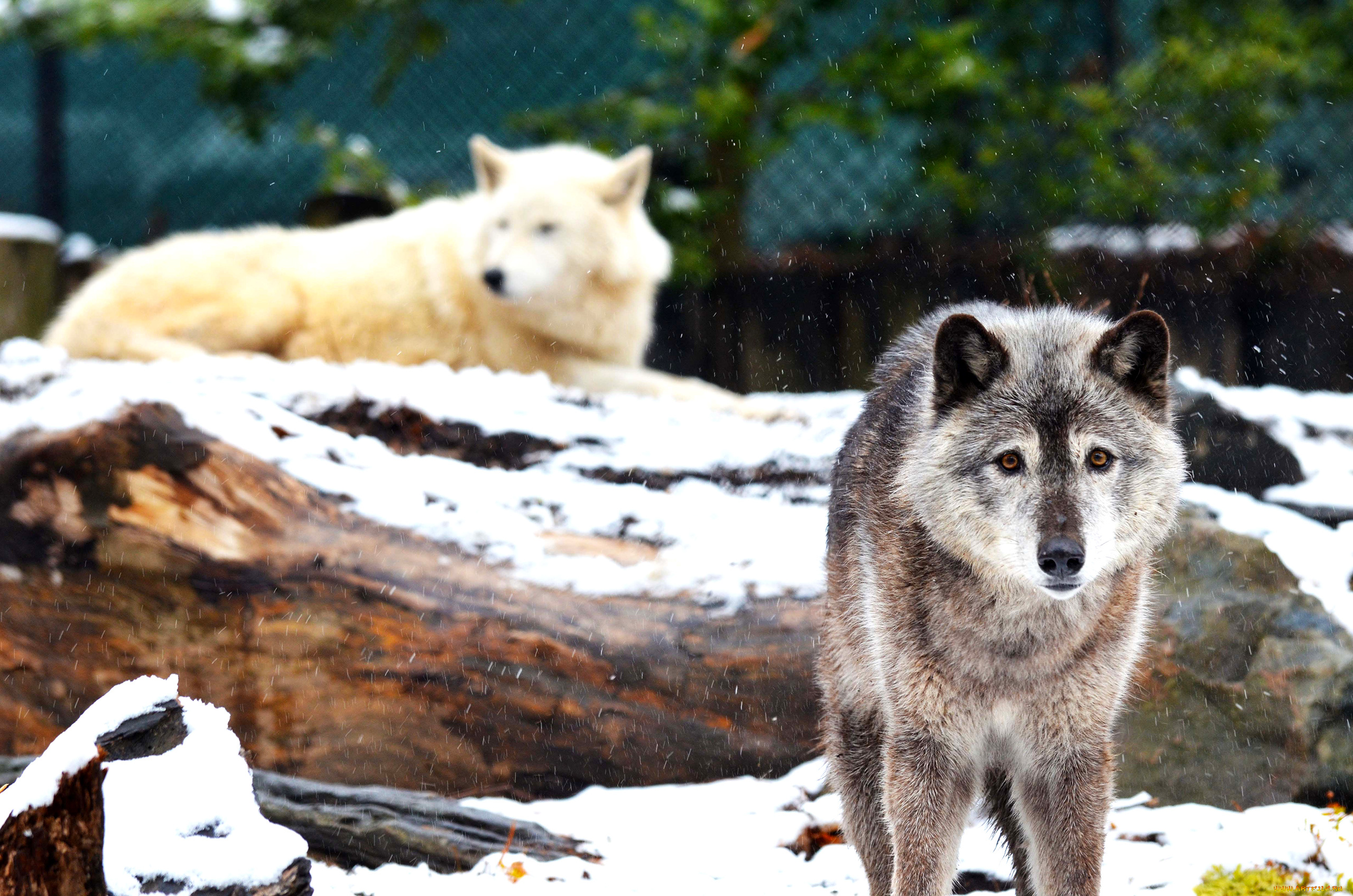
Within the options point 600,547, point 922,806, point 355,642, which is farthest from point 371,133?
point 922,806

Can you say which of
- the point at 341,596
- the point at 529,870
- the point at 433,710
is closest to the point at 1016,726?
the point at 529,870

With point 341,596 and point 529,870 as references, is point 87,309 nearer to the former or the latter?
point 341,596

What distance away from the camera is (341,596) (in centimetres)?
344

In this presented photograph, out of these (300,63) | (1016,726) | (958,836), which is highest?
(300,63)

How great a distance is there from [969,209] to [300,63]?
14.4 ft

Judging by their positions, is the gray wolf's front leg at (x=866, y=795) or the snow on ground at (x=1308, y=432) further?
the snow on ground at (x=1308, y=432)

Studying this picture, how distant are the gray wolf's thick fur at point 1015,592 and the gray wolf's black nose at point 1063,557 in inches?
3.6

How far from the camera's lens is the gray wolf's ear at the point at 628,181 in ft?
21.3

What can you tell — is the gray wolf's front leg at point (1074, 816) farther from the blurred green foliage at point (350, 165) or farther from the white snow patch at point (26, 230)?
the white snow patch at point (26, 230)

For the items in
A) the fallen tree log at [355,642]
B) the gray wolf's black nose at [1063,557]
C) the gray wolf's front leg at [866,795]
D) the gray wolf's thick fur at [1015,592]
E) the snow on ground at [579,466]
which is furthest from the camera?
the snow on ground at [579,466]

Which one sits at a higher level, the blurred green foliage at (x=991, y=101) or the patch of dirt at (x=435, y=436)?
the blurred green foliage at (x=991, y=101)

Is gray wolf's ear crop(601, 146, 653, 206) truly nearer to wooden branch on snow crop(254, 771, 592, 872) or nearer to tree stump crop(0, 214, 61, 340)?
tree stump crop(0, 214, 61, 340)

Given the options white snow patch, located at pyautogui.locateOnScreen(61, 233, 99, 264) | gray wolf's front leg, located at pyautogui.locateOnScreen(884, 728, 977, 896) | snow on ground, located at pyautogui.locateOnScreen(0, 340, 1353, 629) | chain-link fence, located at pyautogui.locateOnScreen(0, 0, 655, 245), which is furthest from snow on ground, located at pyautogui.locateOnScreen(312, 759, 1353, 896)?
white snow patch, located at pyautogui.locateOnScreen(61, 233, 99, 264)

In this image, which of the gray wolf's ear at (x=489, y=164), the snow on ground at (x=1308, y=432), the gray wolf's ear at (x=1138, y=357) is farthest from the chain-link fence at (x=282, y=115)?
the gray wolf's ear at (x=1138, y=357)
